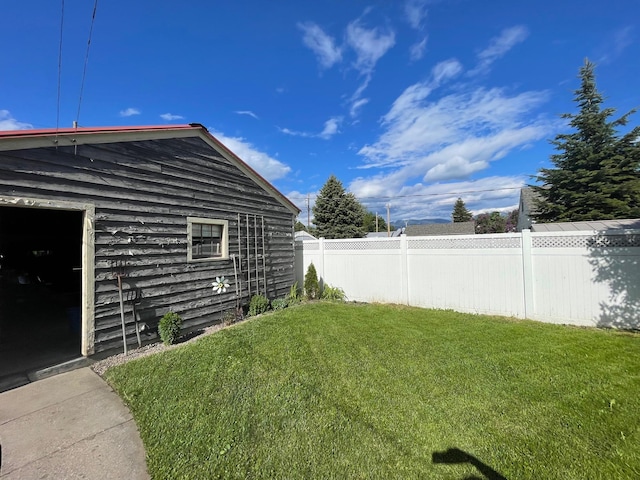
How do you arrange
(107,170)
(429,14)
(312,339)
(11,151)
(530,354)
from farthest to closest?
(429,14) < (312,339) < (107,170) < (530,354) < (11,151)

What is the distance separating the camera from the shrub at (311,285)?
27.5 feet

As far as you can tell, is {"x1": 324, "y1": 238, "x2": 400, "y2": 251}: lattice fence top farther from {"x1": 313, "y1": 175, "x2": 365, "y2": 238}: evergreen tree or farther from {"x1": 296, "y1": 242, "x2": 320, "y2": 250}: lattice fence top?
{"x1": 313, "y1": 175, "x2": 365, "y2": 238}: evergreen tree

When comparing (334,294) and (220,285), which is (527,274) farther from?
(220,285)

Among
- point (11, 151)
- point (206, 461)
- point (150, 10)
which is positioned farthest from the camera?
point (150, 10)

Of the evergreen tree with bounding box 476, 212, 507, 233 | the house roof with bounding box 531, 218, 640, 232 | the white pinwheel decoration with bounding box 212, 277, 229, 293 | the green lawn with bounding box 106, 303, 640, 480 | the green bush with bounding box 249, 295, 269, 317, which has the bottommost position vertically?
the green lawn with bounding box 106, 303, 640, 480

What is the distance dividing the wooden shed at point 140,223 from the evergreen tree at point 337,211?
17392 mm

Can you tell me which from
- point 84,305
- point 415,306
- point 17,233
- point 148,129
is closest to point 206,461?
point 84,305

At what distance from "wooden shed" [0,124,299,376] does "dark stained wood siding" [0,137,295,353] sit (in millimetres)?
15

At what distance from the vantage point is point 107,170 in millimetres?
4242

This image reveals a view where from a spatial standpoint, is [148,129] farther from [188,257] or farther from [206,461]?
[206,461]

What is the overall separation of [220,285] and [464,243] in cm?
576

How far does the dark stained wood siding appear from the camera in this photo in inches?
147

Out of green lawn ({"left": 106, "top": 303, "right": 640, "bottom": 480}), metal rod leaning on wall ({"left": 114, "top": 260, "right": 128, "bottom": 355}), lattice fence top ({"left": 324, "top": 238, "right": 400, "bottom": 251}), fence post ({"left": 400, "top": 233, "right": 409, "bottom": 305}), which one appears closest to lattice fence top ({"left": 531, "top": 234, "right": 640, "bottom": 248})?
green lawn ({"left": 106, "top": 303, "right": 640, "bottom": 480})

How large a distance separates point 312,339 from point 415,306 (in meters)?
3.63
